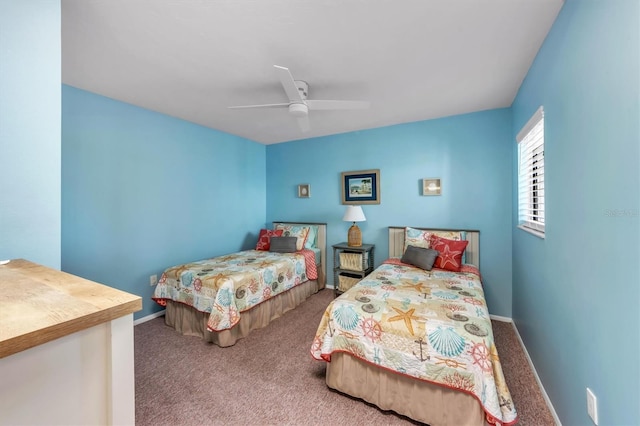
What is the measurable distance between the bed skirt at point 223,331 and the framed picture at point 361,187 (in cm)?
173

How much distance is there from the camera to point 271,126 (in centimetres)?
368

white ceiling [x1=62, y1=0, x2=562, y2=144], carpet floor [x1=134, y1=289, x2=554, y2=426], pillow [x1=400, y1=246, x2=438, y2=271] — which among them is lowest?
carpet floor [x1=134, y1=289, x2=554, y2=426]

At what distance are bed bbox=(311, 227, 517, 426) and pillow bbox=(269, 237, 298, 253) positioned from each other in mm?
1744

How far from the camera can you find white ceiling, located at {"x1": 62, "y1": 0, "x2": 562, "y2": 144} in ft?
4.98

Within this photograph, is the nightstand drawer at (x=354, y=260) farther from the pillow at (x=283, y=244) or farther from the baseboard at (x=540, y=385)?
the baseboard at (x=540, y=385)

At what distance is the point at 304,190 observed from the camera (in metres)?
4.36

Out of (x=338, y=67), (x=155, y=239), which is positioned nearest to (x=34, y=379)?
(x=338, y=67)

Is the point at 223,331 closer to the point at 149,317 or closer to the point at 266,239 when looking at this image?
the point at 149,317

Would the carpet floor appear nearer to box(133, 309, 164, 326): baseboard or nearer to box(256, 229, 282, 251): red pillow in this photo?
box(133, 309, 164, 326): baseboard

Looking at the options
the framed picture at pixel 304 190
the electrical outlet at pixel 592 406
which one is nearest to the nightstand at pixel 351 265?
the framed picture at pixel 304 190

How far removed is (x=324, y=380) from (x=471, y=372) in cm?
105

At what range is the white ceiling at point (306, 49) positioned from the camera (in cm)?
152

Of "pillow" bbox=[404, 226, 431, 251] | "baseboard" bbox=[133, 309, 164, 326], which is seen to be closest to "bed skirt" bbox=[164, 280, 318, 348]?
"baseboard" bbox=[133, 309, 164, 326]

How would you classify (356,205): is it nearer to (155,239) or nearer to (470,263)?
(470,263)
